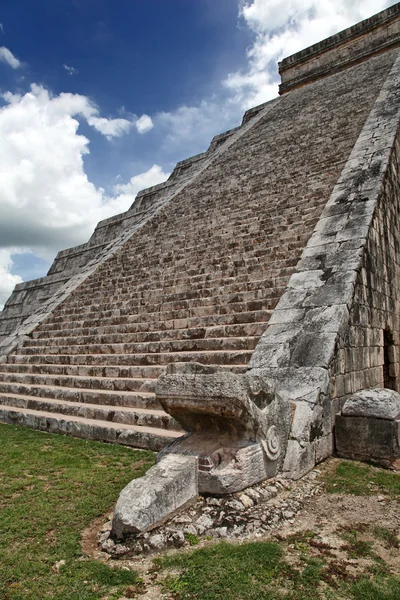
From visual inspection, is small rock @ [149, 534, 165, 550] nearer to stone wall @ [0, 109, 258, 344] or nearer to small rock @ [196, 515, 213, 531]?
small rock @ [196, 515, 213, 531]

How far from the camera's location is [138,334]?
7637 mm

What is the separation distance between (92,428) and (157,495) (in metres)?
2.81

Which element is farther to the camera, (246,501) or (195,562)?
(246,501)

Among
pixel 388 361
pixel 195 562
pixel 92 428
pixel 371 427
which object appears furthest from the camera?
pixel 388 361

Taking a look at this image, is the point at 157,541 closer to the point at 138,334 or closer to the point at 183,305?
the point at 138,334

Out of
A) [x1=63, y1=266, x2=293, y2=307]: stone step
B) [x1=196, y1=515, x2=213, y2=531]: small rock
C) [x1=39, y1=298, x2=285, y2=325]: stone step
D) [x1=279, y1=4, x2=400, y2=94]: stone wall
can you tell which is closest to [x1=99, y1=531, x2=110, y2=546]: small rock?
[x1=196, y1=515, x2=213, y2=531]: small rock

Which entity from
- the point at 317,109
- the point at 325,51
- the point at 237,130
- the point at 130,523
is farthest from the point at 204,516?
the point at 325,51

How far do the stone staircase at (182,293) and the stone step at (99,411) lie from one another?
2cm

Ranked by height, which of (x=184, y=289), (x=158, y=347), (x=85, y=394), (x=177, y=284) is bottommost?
(x=85, y=394)

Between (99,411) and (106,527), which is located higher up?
(99,411)

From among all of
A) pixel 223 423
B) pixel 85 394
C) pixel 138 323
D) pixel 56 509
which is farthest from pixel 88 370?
pixel 223 423

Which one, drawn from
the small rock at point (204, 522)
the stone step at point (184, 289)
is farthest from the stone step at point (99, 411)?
the stone step at point (184, 289)

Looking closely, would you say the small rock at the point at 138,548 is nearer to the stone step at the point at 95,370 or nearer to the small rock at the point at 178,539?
the small rock at the point at 178,539

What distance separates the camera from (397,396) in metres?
4.54
